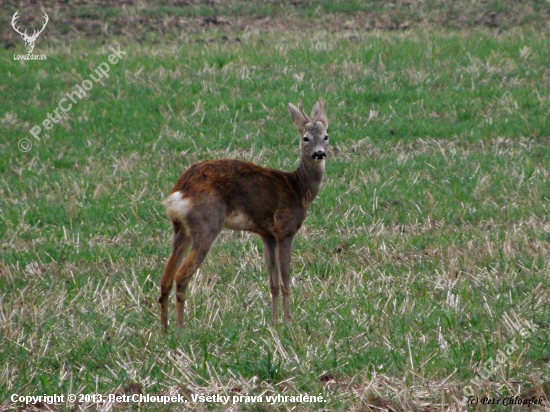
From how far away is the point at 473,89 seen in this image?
44.5 feet

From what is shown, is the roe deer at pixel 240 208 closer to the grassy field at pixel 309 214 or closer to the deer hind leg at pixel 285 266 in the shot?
the deer hind leg at pixel 285 266

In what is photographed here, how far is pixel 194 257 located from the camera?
5.80 m

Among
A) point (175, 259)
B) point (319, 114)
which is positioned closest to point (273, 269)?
point (175, 259)

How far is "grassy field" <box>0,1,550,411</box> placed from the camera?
4672 millimetres

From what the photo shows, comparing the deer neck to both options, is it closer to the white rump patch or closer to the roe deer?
the roe deer

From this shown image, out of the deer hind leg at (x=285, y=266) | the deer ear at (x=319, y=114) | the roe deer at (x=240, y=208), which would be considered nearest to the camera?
the roe deer at (x=240, y=208)

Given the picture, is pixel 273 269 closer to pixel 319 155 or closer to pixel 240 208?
pixel 240 208

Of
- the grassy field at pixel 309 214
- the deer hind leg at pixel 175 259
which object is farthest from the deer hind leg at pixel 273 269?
the deer hind leg at pixel 175 259

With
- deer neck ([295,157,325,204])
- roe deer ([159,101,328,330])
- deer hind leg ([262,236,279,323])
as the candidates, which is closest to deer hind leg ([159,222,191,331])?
roe deer ([159,101,328,330])

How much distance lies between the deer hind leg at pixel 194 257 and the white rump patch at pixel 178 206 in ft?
0.49

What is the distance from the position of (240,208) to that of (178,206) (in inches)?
19.7

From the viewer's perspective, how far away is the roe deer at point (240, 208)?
230 inches

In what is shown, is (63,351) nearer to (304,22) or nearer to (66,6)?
(304,22)

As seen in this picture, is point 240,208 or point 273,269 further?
point 273,269
